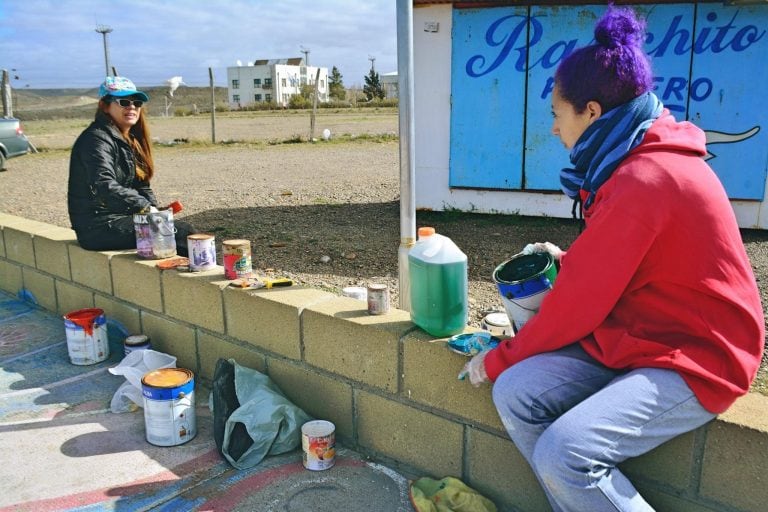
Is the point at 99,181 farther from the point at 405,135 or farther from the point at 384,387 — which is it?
the point at 384,387

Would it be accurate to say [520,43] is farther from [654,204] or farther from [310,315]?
[654,204]

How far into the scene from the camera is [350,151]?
1709 centimetres

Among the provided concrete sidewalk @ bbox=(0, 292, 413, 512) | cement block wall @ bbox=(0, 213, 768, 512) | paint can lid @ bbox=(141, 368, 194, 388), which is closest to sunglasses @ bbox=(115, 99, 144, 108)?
cement block wall @ bbox=(0, 213, 768, 512)

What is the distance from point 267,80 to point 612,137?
97864 mm

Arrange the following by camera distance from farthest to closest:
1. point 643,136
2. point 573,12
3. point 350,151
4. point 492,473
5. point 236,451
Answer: point 350,151 → point 573,12 → point 236,451 → point 492,473 → point 643,136

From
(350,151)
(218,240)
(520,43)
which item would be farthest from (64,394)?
(350,151)

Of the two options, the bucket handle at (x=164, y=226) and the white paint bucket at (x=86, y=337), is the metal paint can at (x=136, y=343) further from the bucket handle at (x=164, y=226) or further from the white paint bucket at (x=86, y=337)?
the bucket handle at (x=164, y=226)

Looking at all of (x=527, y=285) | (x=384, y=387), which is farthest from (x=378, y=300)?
(x=527, y=285)

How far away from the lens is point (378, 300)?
307cm

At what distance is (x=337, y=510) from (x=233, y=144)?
17.6 metres


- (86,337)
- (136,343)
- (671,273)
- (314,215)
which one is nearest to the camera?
(671,273)

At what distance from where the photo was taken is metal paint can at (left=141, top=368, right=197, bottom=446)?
3.20 meters

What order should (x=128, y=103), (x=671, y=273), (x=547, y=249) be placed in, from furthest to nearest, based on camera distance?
(x=128, y=103), (x=547, y=249), (x=671, y=273)

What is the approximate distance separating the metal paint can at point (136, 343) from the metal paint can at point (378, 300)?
64.8 inches
